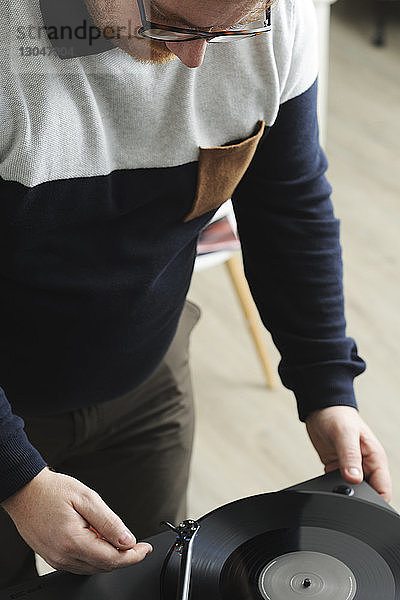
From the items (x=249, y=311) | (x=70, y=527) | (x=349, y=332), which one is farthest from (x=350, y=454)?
(x=349, y=332)

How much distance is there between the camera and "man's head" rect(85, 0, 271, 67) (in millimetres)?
710

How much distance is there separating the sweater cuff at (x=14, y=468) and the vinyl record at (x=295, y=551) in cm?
17

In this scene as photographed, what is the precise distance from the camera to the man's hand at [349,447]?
0.95 m

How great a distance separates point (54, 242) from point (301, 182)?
1.10 feet

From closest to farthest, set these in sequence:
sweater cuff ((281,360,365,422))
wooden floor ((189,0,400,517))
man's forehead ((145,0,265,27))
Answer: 1. man's forehead ((145,0,265,27))
2. sweater cuff ((281,360,365,422))
3. wooden floor ((189,0,400,517))

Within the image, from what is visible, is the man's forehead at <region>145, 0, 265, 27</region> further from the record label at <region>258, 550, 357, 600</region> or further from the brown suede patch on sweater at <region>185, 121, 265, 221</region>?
the record label at <region>258, 550, 357, 600</region>

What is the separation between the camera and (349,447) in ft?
3.18

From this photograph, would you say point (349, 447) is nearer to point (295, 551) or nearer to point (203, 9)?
point (295, 551)

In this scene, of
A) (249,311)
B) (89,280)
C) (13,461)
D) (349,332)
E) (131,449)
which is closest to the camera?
(13,461)

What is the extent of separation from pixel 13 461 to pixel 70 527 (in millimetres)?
88

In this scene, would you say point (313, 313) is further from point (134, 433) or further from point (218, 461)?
point (218, 461)

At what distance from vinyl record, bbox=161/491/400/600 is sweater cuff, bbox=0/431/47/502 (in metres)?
0.17

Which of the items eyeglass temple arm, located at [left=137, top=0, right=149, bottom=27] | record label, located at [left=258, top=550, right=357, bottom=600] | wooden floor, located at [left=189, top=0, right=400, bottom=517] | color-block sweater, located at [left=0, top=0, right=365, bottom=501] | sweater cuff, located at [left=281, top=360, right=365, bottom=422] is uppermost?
eyeglass temple arm, located at [left=137, top=0, right=149, bottom=27]

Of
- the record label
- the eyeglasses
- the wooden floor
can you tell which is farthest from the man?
the wooden floor
